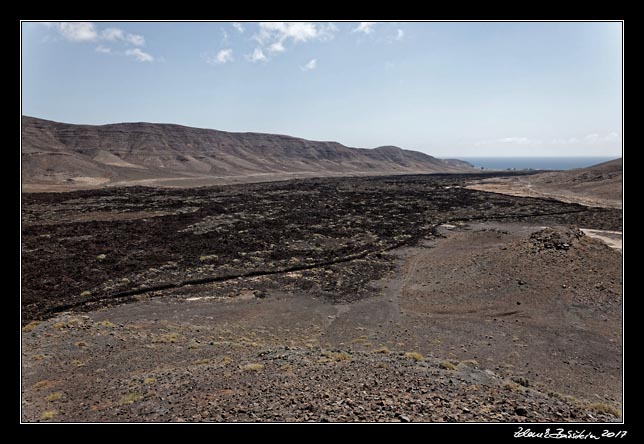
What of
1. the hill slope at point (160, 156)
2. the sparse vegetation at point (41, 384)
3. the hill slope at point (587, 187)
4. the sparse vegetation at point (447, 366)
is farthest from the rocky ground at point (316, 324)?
the hill slope at point (160, 156)

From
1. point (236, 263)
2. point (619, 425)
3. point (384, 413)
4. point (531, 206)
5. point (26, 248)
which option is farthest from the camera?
point (531, 206)

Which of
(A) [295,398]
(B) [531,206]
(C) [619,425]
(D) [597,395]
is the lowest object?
(D) [597,395]

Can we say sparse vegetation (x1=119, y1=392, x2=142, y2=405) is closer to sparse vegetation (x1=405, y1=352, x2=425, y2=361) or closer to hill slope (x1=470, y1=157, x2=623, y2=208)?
sparse vegetation (x1=405, y1=352, x2=425, y2=361)

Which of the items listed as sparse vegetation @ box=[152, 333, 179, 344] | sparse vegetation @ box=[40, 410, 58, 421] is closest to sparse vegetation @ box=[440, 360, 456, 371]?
sparse vegetation @ box=[152, 333, 179, 344]

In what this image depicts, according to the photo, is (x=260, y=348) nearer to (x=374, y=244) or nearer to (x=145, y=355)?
(x=145, y=355)

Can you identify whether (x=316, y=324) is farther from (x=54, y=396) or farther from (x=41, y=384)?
Answer: (x=41, y=384)

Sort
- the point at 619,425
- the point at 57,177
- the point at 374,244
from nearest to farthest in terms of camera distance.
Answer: the point at 619,425 < the point at 374,244 < the point at 57,177

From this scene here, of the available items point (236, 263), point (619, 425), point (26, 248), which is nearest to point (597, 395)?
point (619, 425)
